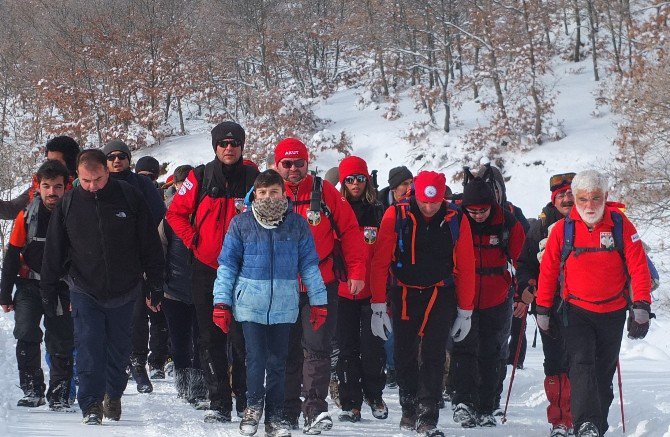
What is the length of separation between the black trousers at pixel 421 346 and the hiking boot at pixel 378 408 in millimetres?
504

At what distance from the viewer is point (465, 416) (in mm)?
6332

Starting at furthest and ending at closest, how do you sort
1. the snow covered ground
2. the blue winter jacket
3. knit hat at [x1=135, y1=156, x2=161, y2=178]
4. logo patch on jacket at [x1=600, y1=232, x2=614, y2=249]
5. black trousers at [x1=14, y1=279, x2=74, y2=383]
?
1. knit hat at [x1=135, y1=156, x2=161, y2=178]
2. black trousers at [x1=14, y1=279, x2=74, y2=383]
3. the snow covered ground
4. logo patch on jacket at [x1=600, y1=232, x2=614, y2=249]
5. the blue winter jacket

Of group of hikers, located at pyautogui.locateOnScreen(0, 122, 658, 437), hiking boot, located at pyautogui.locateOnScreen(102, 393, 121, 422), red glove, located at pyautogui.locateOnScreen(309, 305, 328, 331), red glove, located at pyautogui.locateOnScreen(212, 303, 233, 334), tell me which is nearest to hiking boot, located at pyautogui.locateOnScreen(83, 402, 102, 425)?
group of hikers, located at pyautogui.locateOnScreen(0, 122, 658, 437)

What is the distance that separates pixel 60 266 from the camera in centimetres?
566

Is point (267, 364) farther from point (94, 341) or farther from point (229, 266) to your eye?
point (94, 341)

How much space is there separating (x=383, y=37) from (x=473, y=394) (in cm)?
3057

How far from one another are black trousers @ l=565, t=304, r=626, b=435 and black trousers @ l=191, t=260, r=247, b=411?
2.47m

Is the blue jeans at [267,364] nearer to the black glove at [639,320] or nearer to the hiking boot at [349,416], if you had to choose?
the hiking boot at [349,416]

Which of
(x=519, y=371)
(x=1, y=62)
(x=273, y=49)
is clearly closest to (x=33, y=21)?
(x=1, y=62)

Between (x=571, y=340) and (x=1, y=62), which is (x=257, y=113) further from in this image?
(x=571, y=340)

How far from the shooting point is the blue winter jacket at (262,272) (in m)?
5.25

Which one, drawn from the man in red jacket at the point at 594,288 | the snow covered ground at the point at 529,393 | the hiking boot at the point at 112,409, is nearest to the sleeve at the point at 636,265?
the man in red jacket at the point at 594,288

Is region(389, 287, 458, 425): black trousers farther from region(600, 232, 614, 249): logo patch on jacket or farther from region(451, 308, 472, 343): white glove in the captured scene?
region(600, 232, 614, 249): logo patch on jacket

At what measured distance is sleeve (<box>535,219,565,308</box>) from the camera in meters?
5.66
